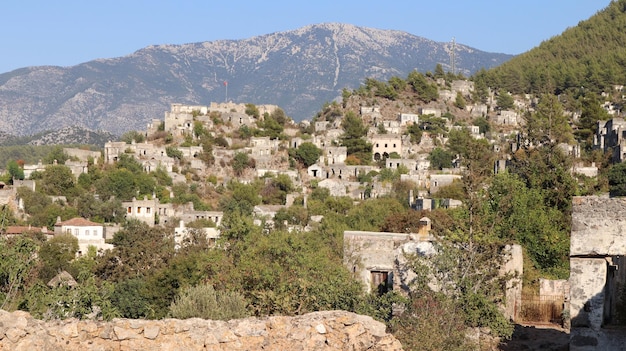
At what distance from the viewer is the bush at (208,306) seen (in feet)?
68.9

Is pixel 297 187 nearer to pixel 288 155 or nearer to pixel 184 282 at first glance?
pixel 288 155

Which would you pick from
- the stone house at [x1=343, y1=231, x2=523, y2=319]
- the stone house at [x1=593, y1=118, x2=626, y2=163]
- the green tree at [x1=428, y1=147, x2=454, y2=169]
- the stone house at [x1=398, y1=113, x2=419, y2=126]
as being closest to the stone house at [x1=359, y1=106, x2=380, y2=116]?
the stone house at [x1=398, y1=113, x2=419, y2=126]

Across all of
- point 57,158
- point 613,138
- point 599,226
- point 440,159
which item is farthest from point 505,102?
point 599,226

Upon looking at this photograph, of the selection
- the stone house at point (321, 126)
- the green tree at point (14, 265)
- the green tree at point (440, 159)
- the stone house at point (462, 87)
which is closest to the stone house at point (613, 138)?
the green tree at point (440, 159)

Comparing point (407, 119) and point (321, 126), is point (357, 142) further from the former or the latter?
point (321, 126)

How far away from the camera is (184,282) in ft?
114

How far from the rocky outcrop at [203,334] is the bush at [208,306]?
6801 mm

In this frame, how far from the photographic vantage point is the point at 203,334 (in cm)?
1359

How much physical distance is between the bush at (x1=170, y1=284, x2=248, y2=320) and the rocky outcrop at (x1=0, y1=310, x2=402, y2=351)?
6.80 meters

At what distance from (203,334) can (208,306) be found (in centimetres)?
793

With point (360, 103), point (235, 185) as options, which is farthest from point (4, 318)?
point (360, 103)

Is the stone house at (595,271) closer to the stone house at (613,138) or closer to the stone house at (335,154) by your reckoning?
the stone house at (613,138)

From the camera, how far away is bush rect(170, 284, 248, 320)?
21016mm

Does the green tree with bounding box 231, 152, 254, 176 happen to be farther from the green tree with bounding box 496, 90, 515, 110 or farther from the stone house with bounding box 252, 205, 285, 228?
the green tree with bounding box 496, 90, 515, 110
